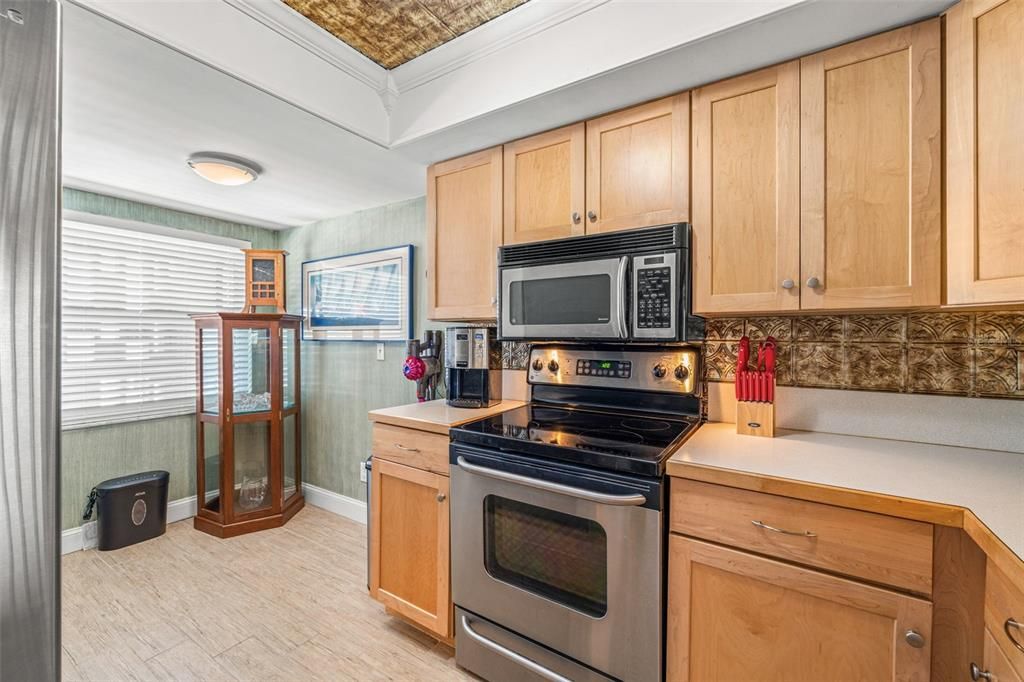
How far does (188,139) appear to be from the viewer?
6.62 ft

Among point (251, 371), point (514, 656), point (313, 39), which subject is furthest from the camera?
point (251, 371)

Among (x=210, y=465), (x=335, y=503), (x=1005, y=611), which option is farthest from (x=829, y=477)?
(x=210, y=465)

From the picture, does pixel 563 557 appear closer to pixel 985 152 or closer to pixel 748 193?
pixel 748 193

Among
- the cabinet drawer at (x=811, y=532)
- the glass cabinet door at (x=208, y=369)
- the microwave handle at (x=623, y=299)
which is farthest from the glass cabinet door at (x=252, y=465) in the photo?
the cabinet drawer at (x=811, y=532)

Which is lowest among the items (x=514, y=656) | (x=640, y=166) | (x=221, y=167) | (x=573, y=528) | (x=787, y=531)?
(x=514, y=656)

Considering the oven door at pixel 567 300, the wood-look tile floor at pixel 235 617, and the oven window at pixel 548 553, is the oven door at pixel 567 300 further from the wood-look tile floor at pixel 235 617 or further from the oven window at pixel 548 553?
the wood-look tile floor at pixel 235 617

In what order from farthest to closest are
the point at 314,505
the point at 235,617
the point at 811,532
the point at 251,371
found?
the point at 314,505
the point at 251,371
the point at 235,617
the point at 811,532

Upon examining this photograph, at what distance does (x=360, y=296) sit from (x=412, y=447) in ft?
5.23

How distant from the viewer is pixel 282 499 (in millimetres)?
3092

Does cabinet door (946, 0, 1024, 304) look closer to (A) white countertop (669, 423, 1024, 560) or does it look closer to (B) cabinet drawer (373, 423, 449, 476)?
(A) white countertop (669, 423, 1024, 560)

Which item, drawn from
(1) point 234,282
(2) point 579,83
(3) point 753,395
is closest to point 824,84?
(2) point 579,83

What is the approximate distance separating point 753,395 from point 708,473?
19.5 inches

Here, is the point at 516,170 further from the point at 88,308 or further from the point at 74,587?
the point at 74,587

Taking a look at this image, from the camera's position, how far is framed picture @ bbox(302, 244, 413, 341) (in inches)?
113
